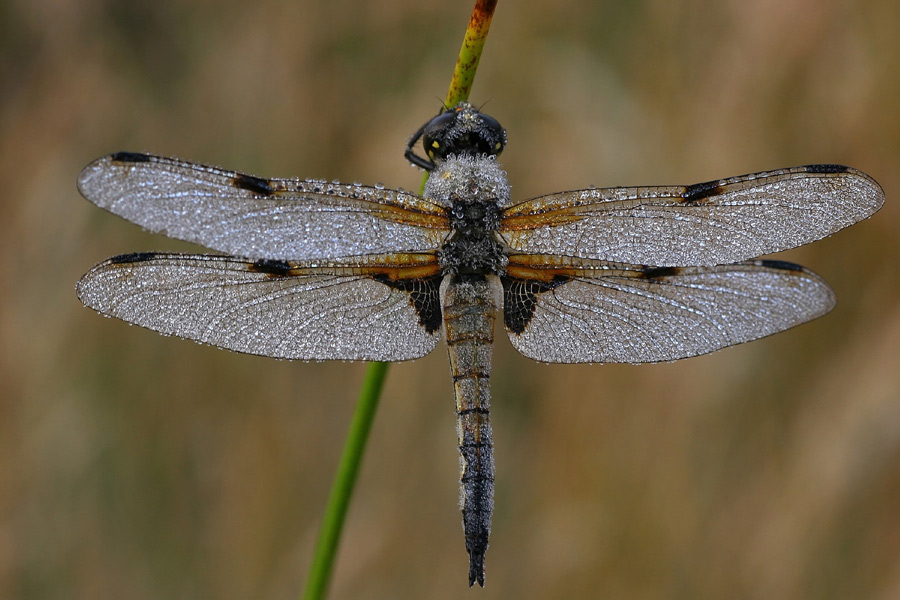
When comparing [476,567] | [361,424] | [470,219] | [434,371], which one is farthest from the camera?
[434,371]

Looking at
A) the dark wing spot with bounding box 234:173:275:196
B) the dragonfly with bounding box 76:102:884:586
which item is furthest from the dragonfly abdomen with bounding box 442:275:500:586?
the dark wing spot with bounding box 234:173:275:196

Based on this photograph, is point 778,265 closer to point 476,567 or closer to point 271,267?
point 476,567

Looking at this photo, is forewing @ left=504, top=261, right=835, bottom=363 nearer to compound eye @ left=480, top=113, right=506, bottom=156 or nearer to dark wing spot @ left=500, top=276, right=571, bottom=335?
dark wing spot @ left=500, top=276, right=571, bottom=335

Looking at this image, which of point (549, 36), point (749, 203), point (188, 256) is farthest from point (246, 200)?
point (549, 36)

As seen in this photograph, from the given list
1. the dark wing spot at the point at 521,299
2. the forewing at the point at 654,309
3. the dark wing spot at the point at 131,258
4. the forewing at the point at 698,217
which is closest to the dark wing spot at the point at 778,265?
the forewing at the point at 654,309

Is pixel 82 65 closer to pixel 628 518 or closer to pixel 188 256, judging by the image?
pixel 188 256

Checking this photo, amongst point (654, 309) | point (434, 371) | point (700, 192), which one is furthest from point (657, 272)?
point (434, 371)
